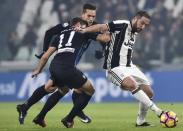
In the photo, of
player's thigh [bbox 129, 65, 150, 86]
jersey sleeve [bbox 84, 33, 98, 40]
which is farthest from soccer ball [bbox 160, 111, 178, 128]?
jersey sleeve [bbox 84, 33, 98, 40]

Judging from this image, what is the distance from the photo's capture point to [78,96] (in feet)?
35.8

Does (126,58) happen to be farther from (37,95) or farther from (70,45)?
(37,95)

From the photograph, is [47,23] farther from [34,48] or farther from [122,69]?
[122,69]

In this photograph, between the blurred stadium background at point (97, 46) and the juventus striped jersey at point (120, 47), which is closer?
the juventus striped jersey at point (120, 47)

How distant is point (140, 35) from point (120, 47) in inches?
473

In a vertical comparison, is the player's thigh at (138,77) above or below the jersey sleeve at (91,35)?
below

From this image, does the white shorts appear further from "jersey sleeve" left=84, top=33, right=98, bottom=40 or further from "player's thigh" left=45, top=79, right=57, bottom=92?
"player's thigh" left=45, top=79, right=57, bottom=92

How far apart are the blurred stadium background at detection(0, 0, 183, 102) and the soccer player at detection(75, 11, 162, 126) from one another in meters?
10.1

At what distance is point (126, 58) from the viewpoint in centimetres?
1084

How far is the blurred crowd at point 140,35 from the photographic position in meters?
22.1

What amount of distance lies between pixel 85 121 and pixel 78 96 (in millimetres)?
1216

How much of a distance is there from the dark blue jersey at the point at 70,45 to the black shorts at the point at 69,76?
9 cm

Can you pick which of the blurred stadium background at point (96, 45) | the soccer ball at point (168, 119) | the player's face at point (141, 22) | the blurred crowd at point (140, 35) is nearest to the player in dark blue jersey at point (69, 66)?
the player's face at point (141, 22)

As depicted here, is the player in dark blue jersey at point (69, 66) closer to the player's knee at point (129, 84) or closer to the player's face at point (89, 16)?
the player's face at point (89, 16)
